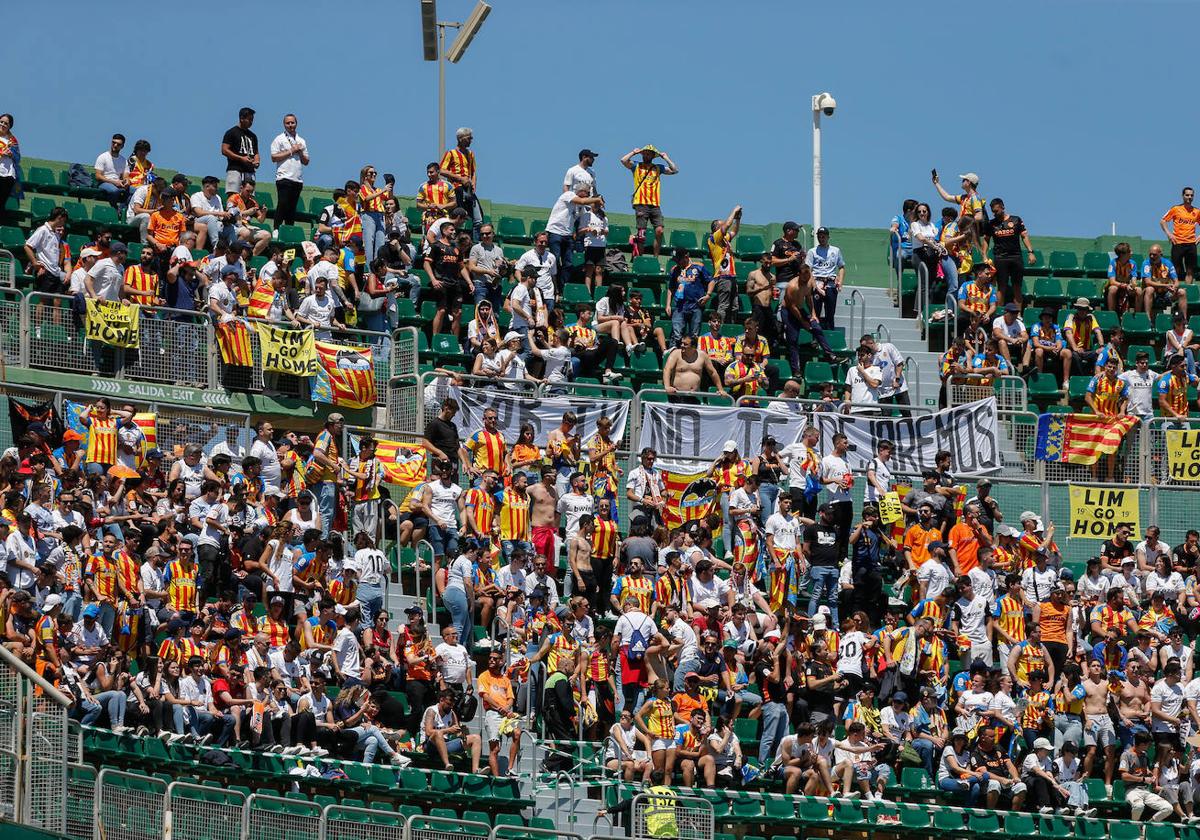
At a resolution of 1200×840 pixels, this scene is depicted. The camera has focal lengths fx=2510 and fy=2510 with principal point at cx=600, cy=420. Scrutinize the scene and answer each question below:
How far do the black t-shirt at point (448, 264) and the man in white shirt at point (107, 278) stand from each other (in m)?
4.32

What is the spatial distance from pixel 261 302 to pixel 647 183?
24.1ft

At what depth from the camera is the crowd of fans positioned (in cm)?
2422

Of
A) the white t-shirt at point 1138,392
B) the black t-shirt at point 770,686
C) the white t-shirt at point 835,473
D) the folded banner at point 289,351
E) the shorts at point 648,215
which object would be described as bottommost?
the black t-shirt at point 770,686

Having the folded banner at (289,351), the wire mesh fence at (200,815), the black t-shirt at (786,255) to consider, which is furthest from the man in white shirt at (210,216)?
the wire mesh fence at (200,815)

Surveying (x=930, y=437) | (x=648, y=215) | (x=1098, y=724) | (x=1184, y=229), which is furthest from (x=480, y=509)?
(x=1184, y=229)

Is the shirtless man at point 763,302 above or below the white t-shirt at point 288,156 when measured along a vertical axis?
below

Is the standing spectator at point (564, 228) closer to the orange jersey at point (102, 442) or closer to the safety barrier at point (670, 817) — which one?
the orange jersey at point (102, 442)

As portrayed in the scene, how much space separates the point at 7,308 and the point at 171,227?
289cm

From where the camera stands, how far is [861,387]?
101 feet

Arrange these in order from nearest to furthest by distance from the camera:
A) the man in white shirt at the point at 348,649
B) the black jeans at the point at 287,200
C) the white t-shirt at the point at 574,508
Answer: the man in white shirt at the point at 348,649 → the white t-shirt at the point at 574,508 → the black jeans at the point at 287,200

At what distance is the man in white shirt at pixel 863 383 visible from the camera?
1215 inches

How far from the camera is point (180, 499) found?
26.0m

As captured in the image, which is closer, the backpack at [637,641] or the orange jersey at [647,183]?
the backpack at [637,641]

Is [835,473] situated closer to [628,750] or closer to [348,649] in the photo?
[628,750]
